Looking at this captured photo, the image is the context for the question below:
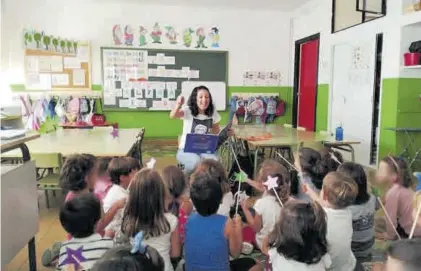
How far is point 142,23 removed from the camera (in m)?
7.73

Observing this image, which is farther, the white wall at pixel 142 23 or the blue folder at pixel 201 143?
the white wall at pixel 142 23

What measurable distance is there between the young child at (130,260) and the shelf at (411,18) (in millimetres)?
4517

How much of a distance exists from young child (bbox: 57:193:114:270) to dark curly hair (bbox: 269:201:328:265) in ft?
2.34

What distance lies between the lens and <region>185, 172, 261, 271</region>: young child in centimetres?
186

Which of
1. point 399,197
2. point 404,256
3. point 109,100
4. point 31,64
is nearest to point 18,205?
point 404,256

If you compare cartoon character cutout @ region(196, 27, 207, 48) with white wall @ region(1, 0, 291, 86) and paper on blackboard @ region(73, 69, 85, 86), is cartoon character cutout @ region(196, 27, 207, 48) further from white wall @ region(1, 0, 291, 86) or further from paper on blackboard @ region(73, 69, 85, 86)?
paper on blackboard @ region(73, 69, 85, 86)

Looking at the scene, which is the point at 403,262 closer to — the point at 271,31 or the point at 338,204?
the point at 338,204

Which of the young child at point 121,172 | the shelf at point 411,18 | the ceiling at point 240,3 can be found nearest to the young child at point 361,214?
the young child at point 121,172

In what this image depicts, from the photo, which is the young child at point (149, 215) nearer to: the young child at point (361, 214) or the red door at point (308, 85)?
the young child at point (361, 214)

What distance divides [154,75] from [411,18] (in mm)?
4679

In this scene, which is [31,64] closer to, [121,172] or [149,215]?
[121,172]

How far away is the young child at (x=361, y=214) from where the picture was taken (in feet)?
7.48

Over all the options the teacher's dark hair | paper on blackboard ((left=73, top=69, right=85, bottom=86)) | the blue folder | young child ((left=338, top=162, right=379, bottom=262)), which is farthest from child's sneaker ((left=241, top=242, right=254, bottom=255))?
paper on blackboard ((left=73, top=69, right=85, bottom=86))

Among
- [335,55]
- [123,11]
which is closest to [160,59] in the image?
[123,11]
